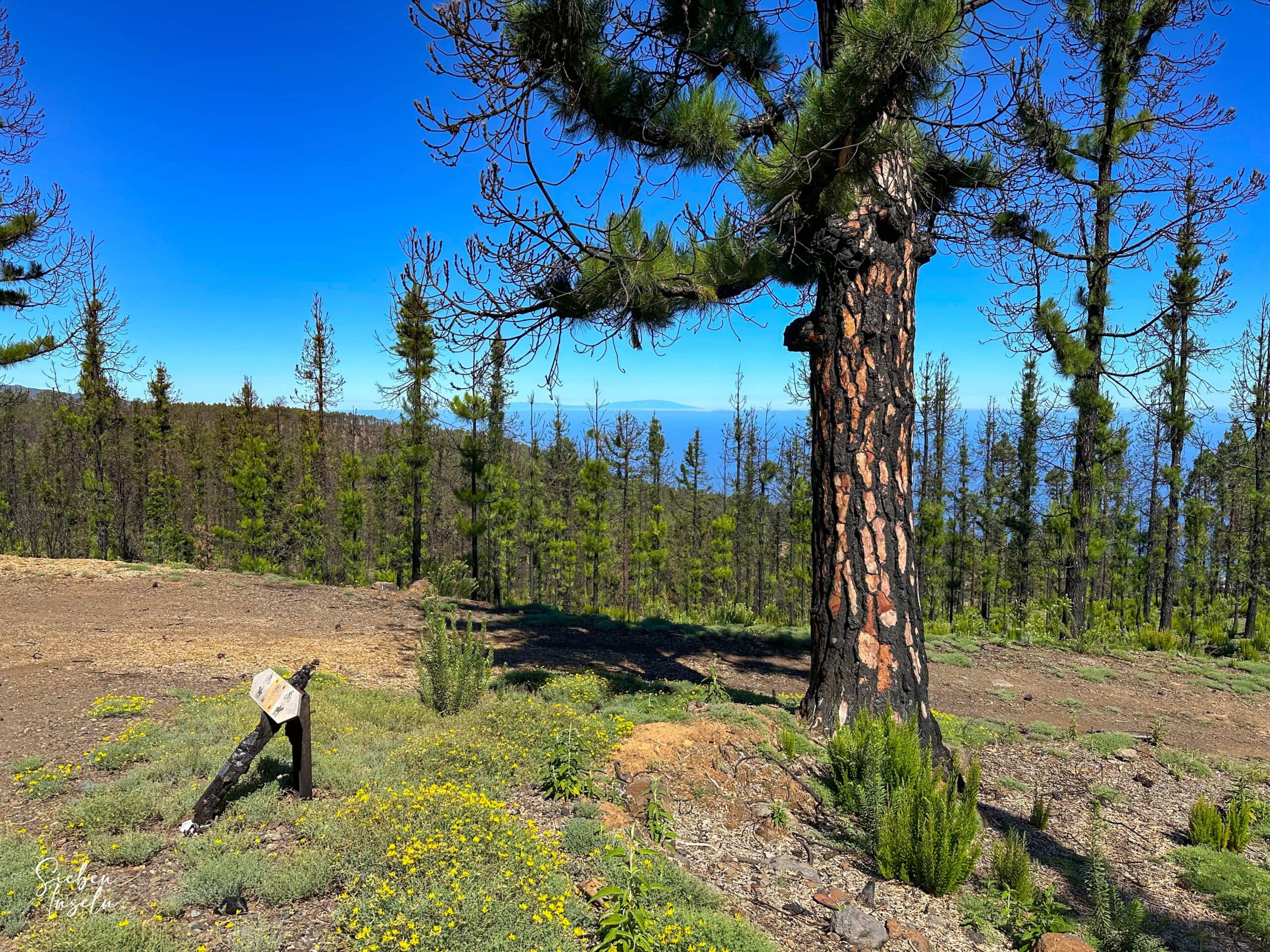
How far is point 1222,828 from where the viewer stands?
410cm

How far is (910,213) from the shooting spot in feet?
15.6

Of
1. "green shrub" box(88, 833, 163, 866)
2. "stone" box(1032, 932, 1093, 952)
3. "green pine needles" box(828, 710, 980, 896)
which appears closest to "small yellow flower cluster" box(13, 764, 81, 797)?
"green shrub" box(88, 833, 163, 866)

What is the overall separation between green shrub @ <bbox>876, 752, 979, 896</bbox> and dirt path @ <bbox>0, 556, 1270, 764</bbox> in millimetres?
3728

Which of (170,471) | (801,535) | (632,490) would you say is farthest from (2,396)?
(801,535)

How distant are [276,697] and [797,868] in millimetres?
2931

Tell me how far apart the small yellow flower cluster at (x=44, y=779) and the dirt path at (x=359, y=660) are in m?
0.34

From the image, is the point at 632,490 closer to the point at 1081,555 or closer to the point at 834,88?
the point at 1081,555

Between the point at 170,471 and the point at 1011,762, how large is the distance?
35.2 metres

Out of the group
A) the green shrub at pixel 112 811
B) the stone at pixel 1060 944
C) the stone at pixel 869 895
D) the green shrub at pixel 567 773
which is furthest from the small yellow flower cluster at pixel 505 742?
the stone at pixel 1060 944

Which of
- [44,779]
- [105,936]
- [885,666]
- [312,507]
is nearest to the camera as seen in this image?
[105,936]

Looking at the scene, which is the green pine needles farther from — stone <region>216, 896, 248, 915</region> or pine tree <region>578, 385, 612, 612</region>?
pine tree <region>578, 385, 612, 612</region>

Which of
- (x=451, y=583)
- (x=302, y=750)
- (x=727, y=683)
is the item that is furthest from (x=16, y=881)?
(x=451, y=583)

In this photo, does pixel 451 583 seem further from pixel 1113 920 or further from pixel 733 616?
pixel 1113 920

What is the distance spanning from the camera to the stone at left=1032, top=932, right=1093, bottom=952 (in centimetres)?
262
